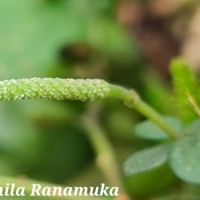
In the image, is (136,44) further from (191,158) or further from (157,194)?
(191,158)

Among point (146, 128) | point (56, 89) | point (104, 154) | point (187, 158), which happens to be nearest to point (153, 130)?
point (146, 128)

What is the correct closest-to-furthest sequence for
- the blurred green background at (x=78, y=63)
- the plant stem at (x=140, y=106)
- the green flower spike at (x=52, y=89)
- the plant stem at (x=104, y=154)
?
the green flower spike at (x=52, y=89) < the plant stem at (x=140, y=106) < the plant stem at (x=104, y=154) < the blurred green background at (x=78, y=63)

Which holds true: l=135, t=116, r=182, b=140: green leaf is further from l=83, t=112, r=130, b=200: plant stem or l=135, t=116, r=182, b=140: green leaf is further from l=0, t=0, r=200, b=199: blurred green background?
l=0, t=0, r=200, b=199: blurred green background

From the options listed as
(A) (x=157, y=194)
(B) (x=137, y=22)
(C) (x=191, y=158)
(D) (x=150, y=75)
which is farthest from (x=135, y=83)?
(C) (x=191, y=158)

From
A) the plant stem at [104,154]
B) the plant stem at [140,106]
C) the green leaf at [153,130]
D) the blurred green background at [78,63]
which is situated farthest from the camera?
the blurred green background at [78,63]

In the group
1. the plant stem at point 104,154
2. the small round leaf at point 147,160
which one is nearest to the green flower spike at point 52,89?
the small round leaf at point 147,160

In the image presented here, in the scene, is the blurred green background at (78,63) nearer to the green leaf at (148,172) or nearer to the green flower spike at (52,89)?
the green leaf at (148,172)

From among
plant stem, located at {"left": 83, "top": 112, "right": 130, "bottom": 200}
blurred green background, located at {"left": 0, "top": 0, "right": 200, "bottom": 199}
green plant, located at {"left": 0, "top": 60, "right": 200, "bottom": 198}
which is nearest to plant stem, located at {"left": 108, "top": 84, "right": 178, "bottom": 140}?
green plant, located at {"left": 0, "top": 60, "right": 200, "bottom": 198}
